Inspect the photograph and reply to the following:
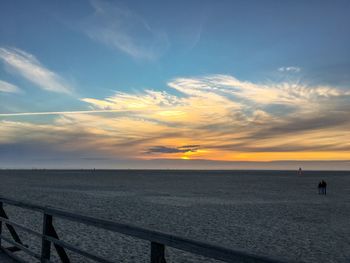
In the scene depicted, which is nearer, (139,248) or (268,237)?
(139,248)

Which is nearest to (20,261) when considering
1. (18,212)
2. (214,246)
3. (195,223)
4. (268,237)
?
(214,246)

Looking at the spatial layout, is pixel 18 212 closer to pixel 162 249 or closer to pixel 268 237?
pixel 268 237

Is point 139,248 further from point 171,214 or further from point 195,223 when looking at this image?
point 171,214

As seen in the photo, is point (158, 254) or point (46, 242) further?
point (46, 242)

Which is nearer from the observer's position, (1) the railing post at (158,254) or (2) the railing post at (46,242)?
(1) the railing post at (158,254)

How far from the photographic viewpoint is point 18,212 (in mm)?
21359

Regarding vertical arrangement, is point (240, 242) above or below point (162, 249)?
below

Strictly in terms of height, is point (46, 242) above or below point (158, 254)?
below

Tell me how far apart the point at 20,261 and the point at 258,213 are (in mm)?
18815

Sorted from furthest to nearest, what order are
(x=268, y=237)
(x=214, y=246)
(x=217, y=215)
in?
(x=217, y=215)
(x=268, y=237)
(x=214, y=246)

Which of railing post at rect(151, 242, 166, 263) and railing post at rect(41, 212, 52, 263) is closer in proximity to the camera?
railing post at rect(151, 242, 166, 263)

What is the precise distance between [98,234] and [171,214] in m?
8.59

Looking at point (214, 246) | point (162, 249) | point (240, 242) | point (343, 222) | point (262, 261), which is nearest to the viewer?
point (262, 261)

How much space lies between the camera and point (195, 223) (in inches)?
742
